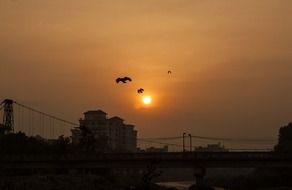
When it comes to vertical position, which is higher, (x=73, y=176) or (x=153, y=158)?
(x=153, y=158)

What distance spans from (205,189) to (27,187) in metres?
43.6

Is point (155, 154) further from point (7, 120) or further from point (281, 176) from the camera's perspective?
point (7, 120)

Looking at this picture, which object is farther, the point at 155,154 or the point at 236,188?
the point at 236,188

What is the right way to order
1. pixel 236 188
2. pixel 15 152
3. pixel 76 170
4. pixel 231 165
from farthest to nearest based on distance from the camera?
pixel 236 188 < pixel 15 152 < pixel 76 170 < pixel 231 165

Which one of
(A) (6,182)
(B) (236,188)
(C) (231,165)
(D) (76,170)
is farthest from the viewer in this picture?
(B) (236,188)

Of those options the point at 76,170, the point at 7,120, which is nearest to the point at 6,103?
the point at 7,120

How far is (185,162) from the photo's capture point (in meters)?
108

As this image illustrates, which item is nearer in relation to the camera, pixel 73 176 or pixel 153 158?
pixel 73 176

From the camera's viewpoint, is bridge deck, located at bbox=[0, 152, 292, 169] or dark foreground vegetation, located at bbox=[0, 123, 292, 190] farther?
bridge deck, located at bbox=[0, 152, 292, 169]

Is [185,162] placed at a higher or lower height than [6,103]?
lower

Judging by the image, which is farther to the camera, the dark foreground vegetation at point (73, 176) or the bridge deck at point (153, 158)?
the bridge deck at point (153, 158)

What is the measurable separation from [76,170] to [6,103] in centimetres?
3652

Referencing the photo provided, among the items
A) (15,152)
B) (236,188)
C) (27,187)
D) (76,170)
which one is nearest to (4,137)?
(15,152)

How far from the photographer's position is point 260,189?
120 m
